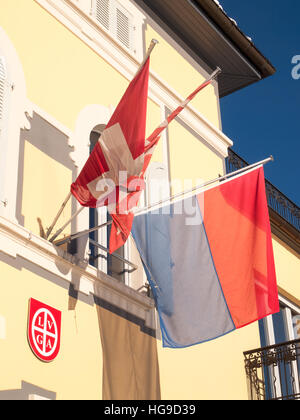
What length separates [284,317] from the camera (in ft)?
47.4

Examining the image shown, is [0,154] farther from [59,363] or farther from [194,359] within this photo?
[194,359]

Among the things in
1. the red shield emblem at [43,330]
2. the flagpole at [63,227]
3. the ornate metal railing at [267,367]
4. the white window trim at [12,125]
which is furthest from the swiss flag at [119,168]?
the ornate metal railing at [267,367]

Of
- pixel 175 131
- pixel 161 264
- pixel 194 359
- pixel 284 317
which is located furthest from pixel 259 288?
pixel 284 317

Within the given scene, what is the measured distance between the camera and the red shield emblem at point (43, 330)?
8.39 m

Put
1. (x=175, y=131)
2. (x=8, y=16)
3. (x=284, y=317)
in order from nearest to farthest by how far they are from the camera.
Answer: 1. (x=8, y=16)
2. (x=175, y=131)
3. (x=284, y=317)

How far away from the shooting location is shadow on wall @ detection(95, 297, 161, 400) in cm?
932

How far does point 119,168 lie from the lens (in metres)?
8.92

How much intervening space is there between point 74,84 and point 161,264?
2976 millimetres

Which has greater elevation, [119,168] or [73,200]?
[73,200]

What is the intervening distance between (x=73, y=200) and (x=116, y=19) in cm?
414

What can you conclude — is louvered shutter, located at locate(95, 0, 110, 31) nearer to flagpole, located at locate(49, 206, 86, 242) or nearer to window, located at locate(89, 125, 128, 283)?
window, located at locate(89, 125, 128, 283)

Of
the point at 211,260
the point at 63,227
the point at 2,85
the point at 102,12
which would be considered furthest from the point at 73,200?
the point at 102,12

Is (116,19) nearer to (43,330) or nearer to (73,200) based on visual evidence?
(73,200)

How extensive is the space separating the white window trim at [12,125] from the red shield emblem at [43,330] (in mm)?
1088
